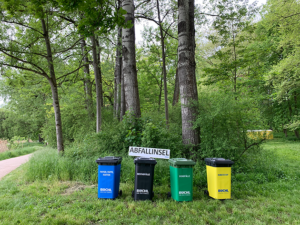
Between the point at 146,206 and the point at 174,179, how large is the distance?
80 centimetres

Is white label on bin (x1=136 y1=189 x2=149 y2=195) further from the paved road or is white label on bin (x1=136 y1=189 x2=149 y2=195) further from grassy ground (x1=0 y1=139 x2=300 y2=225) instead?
the paved road

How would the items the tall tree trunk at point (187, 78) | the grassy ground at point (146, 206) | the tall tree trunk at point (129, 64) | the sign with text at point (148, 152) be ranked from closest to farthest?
the grassy ground at point (146, 206)
the sign with text at point (148, 152)
the tall tree trunk at point (187, 78)
the tall tree trunk at point (129, 64)

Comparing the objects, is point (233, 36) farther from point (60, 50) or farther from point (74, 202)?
point (74, 202)

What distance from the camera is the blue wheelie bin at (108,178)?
3.79 meters

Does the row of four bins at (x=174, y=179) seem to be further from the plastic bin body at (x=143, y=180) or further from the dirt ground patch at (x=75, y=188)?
the dirt ground patch at (x=75, y=188)

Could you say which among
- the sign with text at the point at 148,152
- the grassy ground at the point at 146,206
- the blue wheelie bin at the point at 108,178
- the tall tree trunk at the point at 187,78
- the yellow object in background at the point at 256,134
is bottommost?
the grassy ground at the point at 146,206

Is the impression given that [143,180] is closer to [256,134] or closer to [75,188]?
[75,188]

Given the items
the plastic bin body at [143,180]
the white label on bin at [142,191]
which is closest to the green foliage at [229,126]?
the plastic bin body at [143,180]

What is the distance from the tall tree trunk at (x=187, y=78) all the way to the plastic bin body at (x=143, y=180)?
2.18 m

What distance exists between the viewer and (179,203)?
3570 mm

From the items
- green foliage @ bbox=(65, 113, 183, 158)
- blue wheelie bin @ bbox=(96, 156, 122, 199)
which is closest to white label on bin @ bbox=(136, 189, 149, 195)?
blue wheelie bin @ bbox=(96, 156, 122, 199)

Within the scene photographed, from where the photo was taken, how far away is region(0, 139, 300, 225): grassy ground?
9.72ft

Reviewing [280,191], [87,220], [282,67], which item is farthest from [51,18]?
[282,67]

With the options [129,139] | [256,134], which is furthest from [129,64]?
[256,134]
